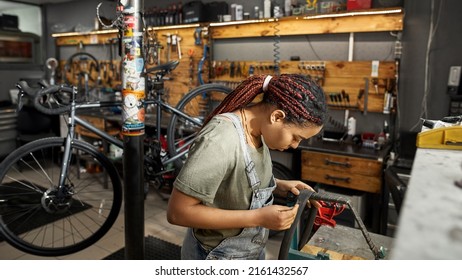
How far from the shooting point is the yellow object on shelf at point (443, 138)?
42.1 inches

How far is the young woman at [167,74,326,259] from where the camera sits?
3.47 feet

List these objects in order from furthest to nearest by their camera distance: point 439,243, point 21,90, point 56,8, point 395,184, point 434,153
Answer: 1. point 56,8
2. point 21,90
3. point 395,184
4. point 434,153
5. point 439,243

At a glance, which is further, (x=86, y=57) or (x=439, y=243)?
(x=86, y=57)

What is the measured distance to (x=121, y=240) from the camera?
3066mm

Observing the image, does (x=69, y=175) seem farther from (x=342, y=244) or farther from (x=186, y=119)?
(x=342, y=244)

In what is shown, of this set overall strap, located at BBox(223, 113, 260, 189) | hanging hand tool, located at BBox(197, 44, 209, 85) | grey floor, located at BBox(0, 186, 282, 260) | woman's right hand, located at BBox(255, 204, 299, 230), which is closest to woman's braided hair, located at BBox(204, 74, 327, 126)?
overall strap, located at BBox(223, 113, 260, 189)

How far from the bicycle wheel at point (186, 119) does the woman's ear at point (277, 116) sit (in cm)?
186

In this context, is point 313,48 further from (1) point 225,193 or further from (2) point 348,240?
(1) point 225,193

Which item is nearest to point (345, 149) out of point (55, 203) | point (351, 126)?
point (351, 126)

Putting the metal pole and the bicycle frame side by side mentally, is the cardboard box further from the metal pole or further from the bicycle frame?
the metal pole

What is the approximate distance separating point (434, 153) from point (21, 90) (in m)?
2.31

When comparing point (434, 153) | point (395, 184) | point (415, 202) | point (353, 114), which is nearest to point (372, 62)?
point (353, 114)

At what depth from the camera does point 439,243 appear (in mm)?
496

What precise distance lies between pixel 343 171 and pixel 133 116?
5.81 ft
